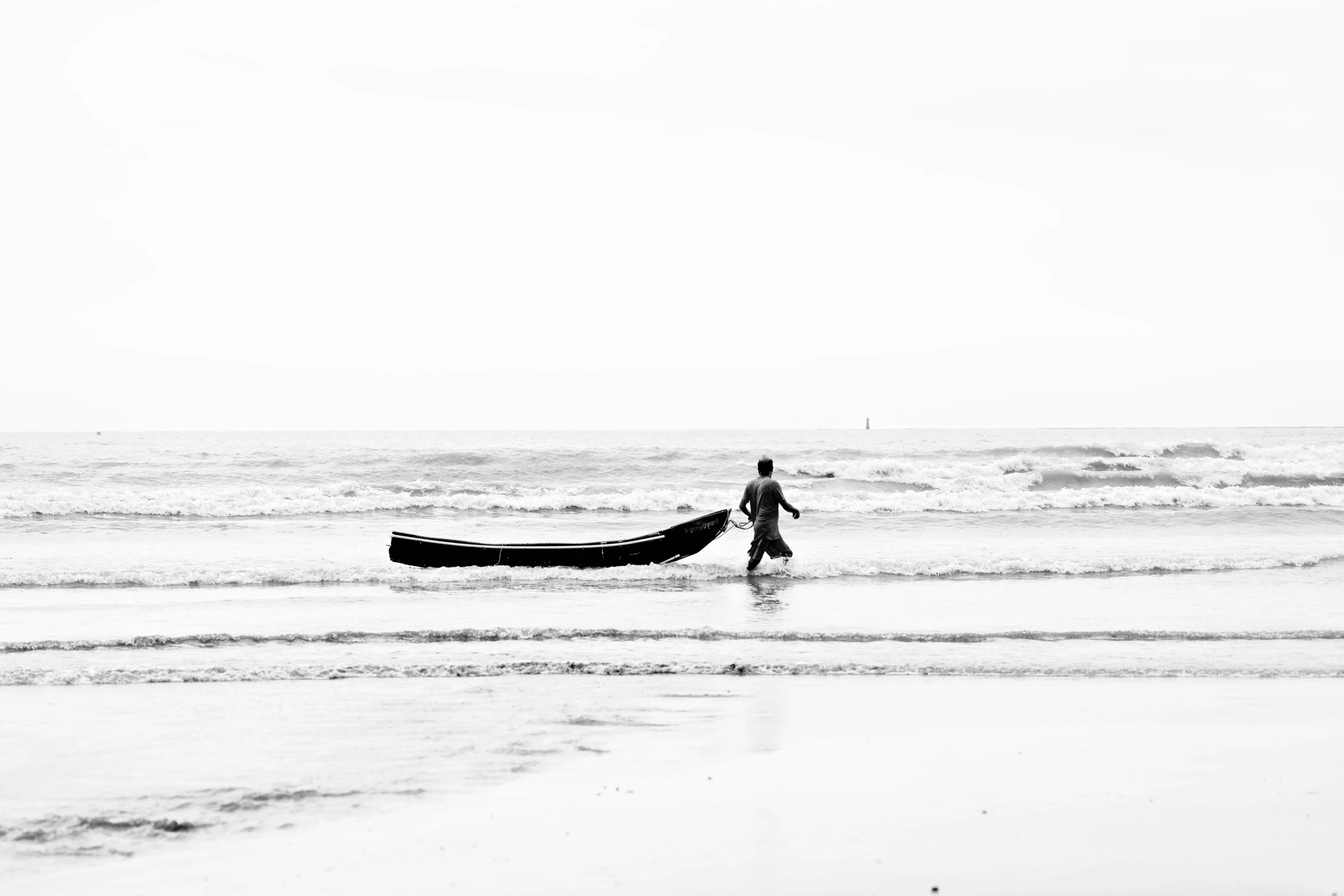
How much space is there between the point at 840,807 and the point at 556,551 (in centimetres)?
1059

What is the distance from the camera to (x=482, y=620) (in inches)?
440

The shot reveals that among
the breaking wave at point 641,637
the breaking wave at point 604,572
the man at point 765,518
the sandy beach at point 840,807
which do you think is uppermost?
the man at point 765,518

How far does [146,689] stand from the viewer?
25.5 feet

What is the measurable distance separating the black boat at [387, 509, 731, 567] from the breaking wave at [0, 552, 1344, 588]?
0.40 feet

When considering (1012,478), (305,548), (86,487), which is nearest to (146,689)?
(305,548)

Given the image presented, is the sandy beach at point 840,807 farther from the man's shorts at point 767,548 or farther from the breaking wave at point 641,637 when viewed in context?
the man's shorts at point 767,548

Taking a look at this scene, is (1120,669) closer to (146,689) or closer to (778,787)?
(778,787)

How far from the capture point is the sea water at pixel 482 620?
5.89 m

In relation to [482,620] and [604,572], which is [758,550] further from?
[482,620]

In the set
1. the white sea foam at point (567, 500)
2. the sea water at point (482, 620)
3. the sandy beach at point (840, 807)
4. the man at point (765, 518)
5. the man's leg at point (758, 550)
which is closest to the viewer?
the sandy beach at point (840, 807)

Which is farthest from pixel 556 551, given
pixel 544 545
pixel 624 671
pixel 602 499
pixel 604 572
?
pixel 602 499

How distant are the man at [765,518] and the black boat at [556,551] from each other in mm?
681

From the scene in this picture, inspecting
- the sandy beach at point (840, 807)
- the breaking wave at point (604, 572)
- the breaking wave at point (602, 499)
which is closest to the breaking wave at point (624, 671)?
the sandy beach at point (840, 807)

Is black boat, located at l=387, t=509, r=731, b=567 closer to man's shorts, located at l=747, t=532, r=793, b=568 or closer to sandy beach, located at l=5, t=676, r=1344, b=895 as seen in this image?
man's shorts, located at l=747, t=532, r=793, b=568
